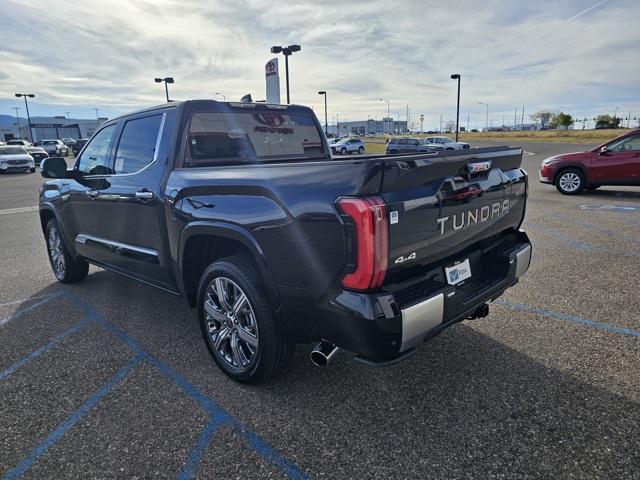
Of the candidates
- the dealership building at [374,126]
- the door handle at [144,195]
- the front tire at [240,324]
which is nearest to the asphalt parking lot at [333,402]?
the front tire at [240,324]

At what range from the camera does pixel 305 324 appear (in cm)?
247

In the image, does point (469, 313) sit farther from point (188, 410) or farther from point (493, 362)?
point (188, 410)

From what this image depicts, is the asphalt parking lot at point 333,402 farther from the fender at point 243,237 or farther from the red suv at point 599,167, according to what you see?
the red suv at point 599,167

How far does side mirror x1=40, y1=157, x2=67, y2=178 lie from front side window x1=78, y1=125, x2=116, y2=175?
0.23 meters

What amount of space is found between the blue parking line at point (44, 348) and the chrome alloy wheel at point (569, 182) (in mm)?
11763

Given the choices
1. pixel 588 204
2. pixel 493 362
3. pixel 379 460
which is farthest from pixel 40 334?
pixel 588 204

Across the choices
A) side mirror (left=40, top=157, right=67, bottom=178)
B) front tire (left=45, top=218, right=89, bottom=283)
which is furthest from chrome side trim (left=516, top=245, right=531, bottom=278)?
front tire (left=45, top=218, right=89, bottom=283)

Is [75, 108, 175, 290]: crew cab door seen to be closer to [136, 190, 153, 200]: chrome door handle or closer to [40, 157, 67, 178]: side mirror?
[136, 190, 153, 200]: chrome door handle

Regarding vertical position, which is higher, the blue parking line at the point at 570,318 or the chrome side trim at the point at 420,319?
the chrome side trim at the point at 420,319

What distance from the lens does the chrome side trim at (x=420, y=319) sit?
220 cm

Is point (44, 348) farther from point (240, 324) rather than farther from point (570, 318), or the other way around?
point (570, 318)

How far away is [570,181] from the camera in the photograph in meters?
11.6

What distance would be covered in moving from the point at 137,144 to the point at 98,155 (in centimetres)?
89

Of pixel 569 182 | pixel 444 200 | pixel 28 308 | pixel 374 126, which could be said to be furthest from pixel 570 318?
pixel 374 126
